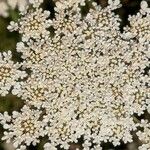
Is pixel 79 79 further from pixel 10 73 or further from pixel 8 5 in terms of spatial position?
pixel 8 5

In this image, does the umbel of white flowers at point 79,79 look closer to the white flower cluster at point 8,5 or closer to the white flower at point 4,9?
the white flower cluster at point 8,5

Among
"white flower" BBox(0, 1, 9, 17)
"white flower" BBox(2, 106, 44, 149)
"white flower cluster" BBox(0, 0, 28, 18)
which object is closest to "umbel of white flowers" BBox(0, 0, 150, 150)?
"white flower" BBox(2, 106, 44, 149)

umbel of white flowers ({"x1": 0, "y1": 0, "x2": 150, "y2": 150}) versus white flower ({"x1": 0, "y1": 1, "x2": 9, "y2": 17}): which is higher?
white flower ({"x1": 0, "y1": 1, "x2": 9, "y2": 17})

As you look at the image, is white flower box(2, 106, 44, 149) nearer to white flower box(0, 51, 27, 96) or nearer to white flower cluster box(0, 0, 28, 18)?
white flower box(0, 51, 27, 96)

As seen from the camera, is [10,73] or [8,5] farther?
[8,5]

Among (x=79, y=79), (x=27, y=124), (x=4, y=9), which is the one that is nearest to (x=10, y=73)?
(x=27, y=124)

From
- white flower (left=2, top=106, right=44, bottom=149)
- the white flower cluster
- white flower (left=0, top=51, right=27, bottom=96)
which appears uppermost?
the white flower cluster

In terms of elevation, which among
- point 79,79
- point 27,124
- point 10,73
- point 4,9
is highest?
point 4,9

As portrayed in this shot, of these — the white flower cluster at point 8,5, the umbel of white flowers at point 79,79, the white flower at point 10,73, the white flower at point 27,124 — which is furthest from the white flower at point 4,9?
the white flower at point 27,124
